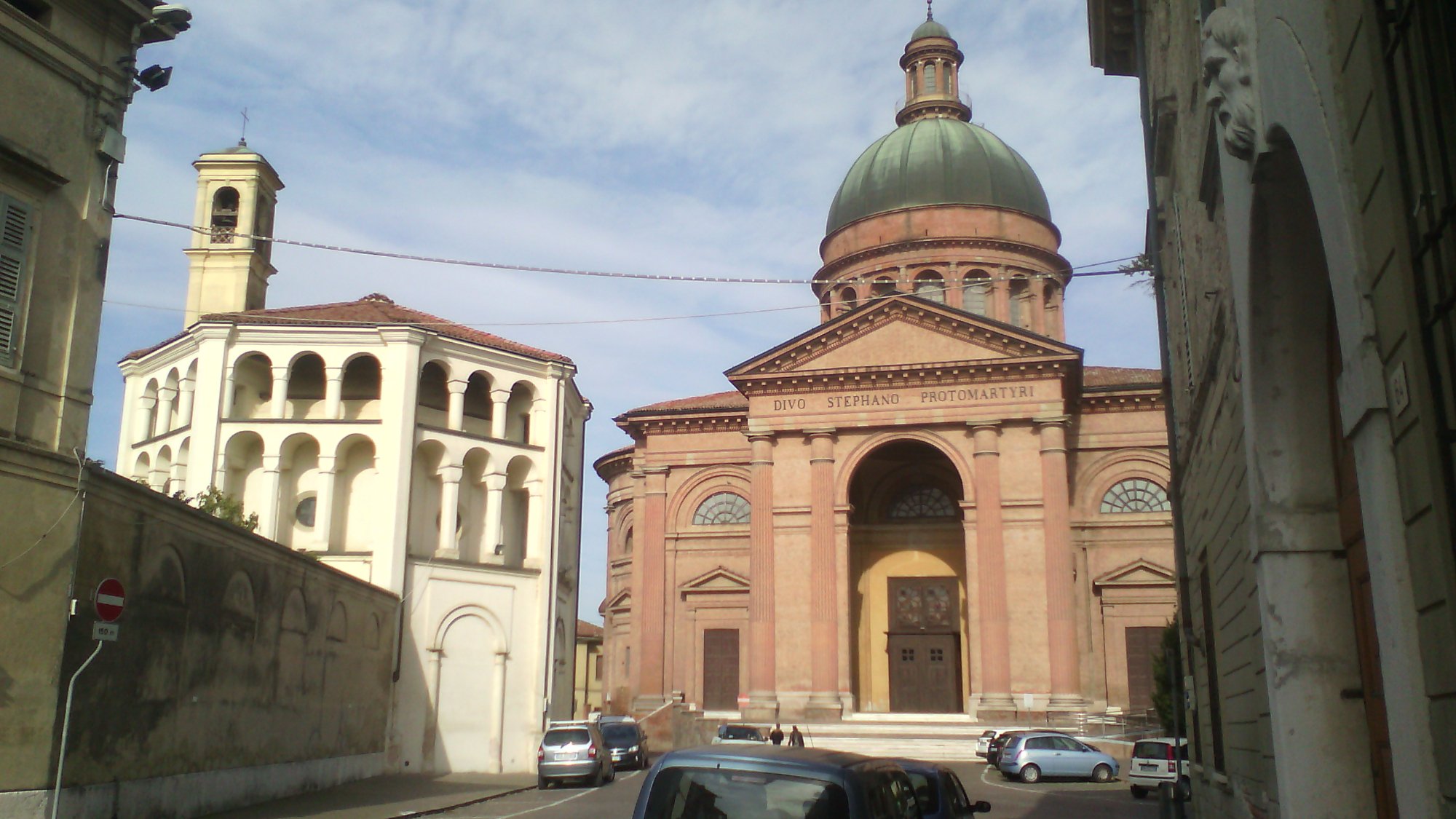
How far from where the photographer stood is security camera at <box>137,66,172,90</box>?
14.2 m

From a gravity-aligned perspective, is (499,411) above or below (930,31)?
below

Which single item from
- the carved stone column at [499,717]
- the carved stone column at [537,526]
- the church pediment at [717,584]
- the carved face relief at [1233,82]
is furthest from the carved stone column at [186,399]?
the carved face relief at [1233,82]

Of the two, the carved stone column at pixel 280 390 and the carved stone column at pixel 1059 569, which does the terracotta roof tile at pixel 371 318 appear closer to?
the carved stone column at pixel 280 390

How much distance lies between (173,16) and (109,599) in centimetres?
672

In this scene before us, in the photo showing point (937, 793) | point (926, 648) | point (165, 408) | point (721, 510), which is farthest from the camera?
point (721, 510)

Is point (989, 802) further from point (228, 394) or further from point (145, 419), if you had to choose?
point (145, 419)

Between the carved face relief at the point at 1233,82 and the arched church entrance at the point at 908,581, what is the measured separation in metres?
31.3

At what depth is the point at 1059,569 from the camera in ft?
115

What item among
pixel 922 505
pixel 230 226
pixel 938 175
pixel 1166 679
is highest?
pixel 938 175

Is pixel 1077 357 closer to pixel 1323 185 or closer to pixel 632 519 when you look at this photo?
pixel 632 519

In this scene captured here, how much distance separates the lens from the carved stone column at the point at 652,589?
133 feet

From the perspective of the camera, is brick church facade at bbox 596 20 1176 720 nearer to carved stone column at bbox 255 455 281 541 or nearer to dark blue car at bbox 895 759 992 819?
carved stone column at bbox 255 455 281 541

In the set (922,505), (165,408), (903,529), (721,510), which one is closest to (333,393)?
(165,408)

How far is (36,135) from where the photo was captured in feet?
42.2
